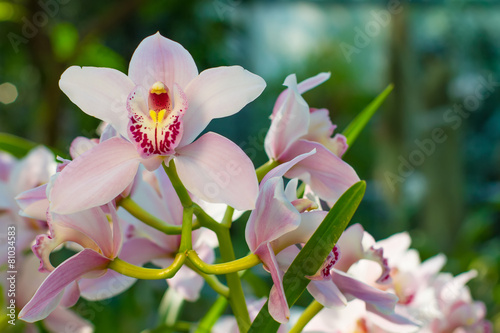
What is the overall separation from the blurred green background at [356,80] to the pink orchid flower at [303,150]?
30 cm

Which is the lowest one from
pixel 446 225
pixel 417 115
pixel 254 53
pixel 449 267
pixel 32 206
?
pixel 32 206

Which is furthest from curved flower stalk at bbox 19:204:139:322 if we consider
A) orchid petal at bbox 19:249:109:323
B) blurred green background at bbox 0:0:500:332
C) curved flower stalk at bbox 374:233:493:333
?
blurred green background at bbox 0:0:500:332

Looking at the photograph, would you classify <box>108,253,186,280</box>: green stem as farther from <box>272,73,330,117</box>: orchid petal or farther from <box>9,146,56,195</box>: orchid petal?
<box>9,146,56,195</box>: orchid petal

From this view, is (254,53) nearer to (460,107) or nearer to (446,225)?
(460,107)

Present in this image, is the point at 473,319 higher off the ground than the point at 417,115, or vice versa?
the point at 417,115

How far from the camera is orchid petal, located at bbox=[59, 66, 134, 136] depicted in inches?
11.1

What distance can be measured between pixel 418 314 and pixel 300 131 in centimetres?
19

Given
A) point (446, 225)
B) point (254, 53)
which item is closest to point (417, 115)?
point (446, 225)

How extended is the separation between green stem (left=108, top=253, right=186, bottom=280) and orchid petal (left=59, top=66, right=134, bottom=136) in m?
0.07

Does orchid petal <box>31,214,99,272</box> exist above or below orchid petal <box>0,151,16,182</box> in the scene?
below

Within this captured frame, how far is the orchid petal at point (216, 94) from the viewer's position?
280 mm

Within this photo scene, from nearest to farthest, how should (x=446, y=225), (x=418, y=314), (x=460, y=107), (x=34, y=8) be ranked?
(x=418, y=314) < (x=34, y=8) < (x=446, y=225) < (x=460, y=107)

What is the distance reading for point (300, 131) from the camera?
329mm

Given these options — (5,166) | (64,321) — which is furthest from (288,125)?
(5,166)
